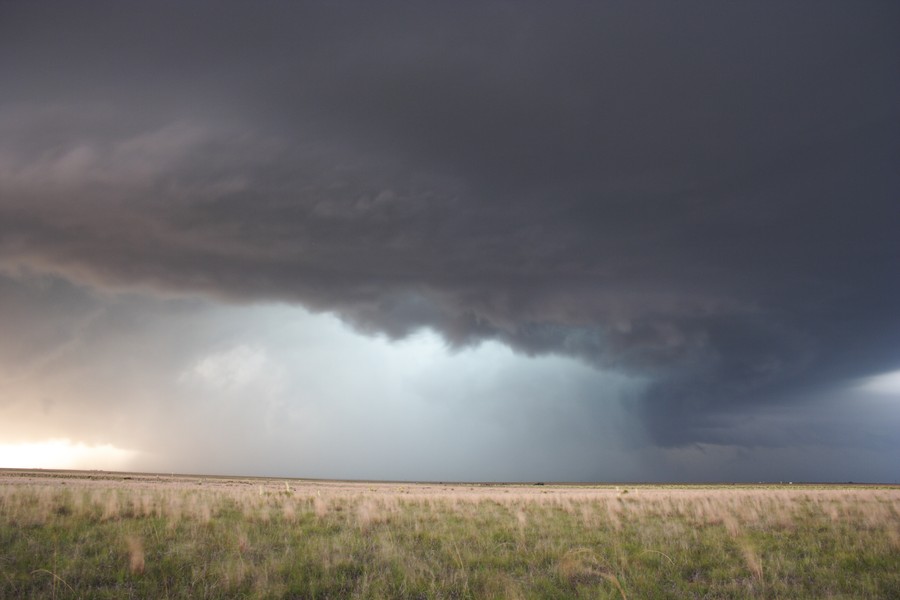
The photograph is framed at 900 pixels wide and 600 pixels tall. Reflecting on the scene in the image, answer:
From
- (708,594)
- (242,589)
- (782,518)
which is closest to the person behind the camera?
(242,589)

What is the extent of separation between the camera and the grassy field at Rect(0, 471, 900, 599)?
313 inches

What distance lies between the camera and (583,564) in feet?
32.2

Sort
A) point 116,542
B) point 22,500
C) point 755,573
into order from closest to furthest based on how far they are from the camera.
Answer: point 755,573
point 116,542
point 22,500

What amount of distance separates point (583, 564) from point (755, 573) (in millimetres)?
3203

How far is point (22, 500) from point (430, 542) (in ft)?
43.6

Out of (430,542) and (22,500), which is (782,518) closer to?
(430,542)

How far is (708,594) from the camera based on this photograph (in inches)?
322

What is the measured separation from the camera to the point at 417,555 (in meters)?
10.3

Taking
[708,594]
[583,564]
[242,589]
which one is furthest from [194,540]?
[708,594]

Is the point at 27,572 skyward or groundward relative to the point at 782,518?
skyward

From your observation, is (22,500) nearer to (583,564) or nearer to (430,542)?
(430,542)

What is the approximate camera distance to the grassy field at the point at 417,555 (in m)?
7.96

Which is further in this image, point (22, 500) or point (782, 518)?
point (782, 518)

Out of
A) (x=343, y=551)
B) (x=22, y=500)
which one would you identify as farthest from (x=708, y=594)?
(x=22, y=500)
